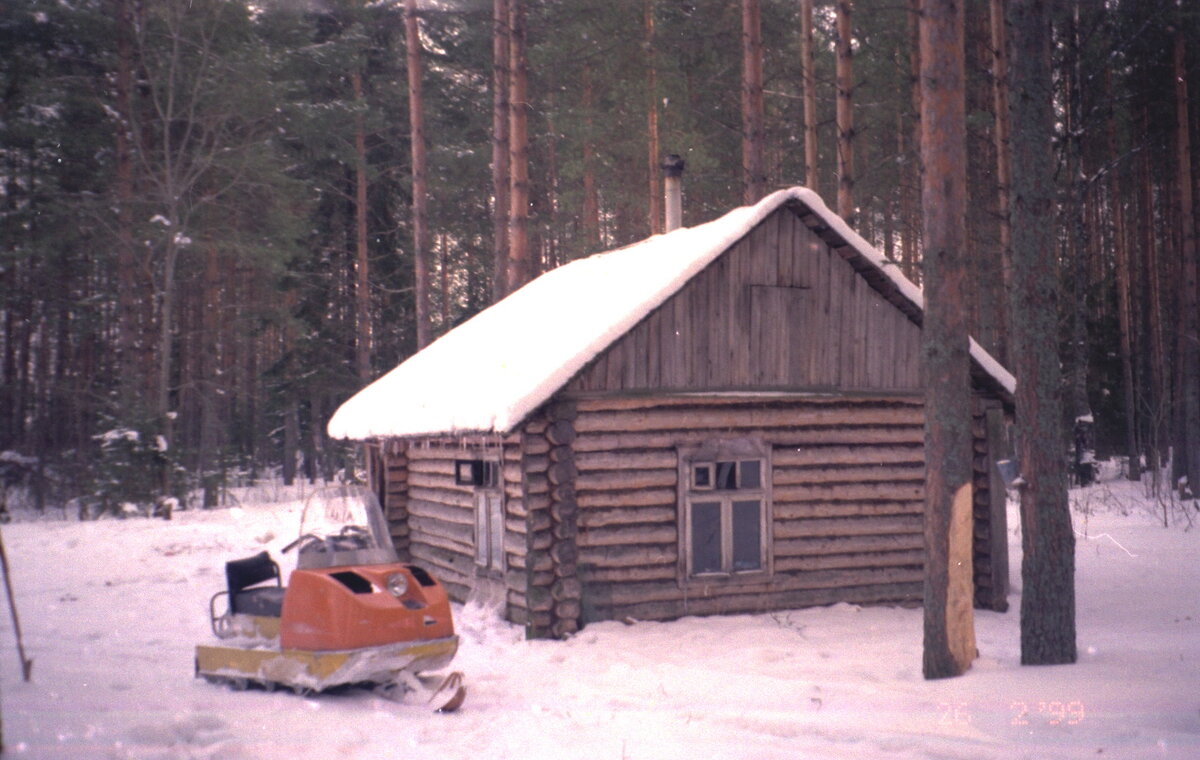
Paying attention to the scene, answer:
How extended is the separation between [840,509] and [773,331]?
2.58 metres

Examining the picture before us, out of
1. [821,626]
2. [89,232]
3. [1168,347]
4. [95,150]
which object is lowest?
[821,626]

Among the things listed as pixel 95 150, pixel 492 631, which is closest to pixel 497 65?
pixel 95 150

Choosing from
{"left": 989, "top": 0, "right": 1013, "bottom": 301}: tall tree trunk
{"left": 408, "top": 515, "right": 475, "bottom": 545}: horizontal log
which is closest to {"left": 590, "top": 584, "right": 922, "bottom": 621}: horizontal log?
{"left": 408, "top": 515, "right": 475, "bottom": 545}: horizontal log

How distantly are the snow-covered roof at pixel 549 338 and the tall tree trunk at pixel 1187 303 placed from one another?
40.1ft

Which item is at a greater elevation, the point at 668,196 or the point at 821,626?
the point at 668,196

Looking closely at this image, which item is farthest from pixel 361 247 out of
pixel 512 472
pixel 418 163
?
pixel 512 472

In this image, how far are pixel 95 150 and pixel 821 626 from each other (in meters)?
19.4

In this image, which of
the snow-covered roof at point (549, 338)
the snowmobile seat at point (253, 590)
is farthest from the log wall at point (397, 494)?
the snowmobile seat at point (253, 590)

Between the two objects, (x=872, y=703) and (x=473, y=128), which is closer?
(x=872, y=703)

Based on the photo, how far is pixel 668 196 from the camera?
1642 cm

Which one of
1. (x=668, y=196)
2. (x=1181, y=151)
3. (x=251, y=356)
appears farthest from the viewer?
(x=251, y=356)

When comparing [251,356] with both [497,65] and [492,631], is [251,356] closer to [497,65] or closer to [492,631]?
[497,65]

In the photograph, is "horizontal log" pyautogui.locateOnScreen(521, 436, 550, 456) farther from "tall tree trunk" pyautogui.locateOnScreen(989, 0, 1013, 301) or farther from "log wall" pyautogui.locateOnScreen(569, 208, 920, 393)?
"tall tree trunk" pyautogui.locateOnScreen(989, 0, 1013, 301)

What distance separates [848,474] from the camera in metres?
13.1
